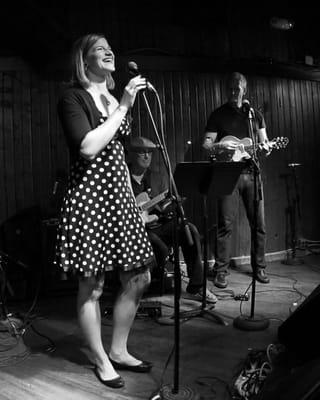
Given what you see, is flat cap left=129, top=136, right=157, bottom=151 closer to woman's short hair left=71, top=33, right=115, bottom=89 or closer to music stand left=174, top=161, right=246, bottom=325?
music stand left=174, top=161, right=246, bottom=325

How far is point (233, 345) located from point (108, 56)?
180cm

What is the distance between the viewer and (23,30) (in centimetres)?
404

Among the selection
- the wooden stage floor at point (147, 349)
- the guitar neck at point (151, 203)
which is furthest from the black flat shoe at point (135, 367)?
the guitar neck at point (151, 203)

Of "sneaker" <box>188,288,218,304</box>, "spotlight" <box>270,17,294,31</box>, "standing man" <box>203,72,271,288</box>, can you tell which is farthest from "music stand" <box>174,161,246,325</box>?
"spotlight" <box>270,17,294,31</box>

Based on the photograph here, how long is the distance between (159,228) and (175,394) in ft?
6.23

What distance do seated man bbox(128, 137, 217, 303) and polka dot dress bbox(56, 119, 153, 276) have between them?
1418 mm

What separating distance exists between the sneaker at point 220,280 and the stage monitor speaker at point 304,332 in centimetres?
244

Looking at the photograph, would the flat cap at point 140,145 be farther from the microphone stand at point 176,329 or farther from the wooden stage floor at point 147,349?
the microphone stand at point 176,329

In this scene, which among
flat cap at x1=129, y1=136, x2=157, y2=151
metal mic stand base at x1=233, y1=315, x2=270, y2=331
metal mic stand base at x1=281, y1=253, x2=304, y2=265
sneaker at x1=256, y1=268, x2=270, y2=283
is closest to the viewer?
metal mic stand base at x1=233, y1=315, x2=270, y2=331

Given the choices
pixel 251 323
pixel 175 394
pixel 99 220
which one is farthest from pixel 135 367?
pixel 251 323

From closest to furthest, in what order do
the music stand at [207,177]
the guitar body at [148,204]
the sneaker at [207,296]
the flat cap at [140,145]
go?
the music stand at [207,177] < the sneaker at [207,296] < the guitar body at [148,204] < the flat cap at [140,145]

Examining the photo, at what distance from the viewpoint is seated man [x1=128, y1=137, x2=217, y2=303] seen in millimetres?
3570

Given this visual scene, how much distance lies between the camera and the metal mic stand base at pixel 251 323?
9.37 ft

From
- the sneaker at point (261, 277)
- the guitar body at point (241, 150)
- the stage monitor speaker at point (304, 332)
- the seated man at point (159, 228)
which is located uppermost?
the guitar body at point (241, 150)
